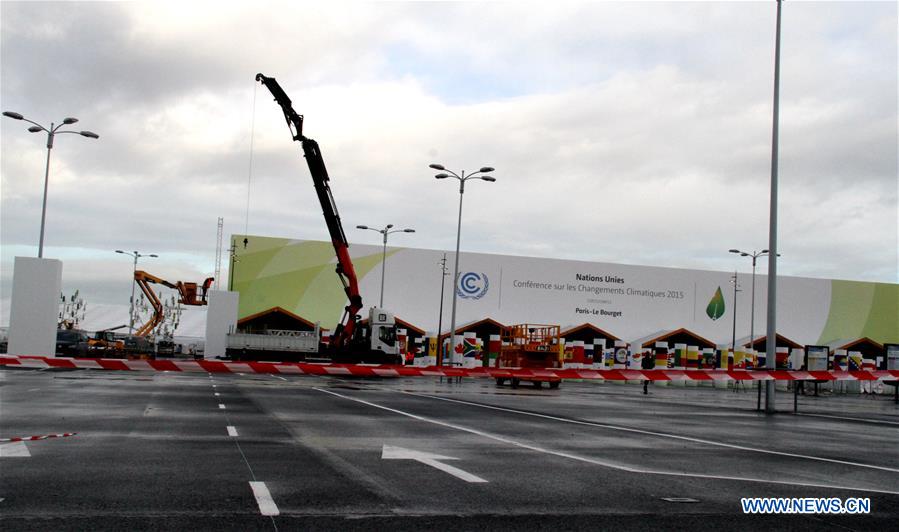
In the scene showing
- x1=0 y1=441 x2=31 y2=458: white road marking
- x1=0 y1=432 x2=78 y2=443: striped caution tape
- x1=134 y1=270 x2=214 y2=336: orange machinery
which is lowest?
x1=0 y1=432 x2=78 y2=443: striped caution tape

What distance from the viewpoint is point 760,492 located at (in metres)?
8.60

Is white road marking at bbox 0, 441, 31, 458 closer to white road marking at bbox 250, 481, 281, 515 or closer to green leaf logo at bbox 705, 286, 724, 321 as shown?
white road marking at bbox 250, 481, 281, 515

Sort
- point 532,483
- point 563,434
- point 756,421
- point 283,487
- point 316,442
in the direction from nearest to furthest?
point 283,487
point 532,483
point 316,442
point 563,434
point 756,421

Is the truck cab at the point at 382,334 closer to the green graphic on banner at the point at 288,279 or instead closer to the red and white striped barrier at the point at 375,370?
the green graphic on banner at the point at 288,279

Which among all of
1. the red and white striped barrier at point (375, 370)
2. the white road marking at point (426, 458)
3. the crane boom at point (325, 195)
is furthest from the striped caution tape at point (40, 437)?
the crane boom at point (325, 195)

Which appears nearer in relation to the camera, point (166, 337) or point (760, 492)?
point (760, 492)

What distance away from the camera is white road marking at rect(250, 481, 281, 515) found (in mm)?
6871

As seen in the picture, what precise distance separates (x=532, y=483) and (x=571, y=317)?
231 ft

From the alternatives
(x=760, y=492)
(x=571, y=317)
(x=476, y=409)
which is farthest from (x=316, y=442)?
(x=571, y=317)

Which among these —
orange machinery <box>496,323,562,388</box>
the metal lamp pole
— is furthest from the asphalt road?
orange machinery <box>496,323,562,388</box>

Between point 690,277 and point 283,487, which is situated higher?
point 690,277

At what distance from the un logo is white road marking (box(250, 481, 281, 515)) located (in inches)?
2650

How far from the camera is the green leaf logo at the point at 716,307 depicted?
81375 millimetres

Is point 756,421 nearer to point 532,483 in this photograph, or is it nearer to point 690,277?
point 532,483
